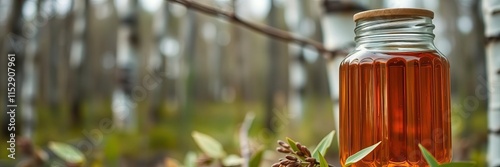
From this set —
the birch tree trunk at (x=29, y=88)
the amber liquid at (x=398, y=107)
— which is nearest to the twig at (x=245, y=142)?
the amber liquid at (x=398, y=107)

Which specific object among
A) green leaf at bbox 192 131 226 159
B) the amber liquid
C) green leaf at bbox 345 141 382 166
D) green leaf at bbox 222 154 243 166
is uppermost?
the amber liquid

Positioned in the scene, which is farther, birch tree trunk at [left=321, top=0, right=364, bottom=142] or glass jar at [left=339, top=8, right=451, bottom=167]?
birch tree trunk at [left=321, top=0, right=364, bottom=142]

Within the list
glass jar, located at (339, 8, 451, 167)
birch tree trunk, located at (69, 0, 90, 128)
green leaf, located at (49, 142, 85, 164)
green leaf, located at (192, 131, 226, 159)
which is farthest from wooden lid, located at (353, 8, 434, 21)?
birch tree trunk, located at (69, 0, 90, 128)

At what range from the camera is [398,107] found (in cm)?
34

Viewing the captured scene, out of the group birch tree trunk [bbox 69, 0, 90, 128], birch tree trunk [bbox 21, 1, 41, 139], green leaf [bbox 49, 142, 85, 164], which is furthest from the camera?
birch tree trunk [bbox 69, 0, 90, 128]

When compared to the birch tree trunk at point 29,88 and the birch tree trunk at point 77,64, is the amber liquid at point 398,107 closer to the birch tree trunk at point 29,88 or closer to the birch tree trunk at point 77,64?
the birch tree trunk at point 29,88

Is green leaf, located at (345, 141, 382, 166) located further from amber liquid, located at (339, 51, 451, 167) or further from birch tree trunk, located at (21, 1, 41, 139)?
birch tree trunk, located at (21, 1, 41, 139)

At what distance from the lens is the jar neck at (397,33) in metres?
0.34

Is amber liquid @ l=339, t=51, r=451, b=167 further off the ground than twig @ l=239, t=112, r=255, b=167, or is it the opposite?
amber liquid @ l=339, t=51, r=451, b=167

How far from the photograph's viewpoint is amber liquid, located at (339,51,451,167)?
0.34 m

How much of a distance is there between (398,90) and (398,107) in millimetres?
13

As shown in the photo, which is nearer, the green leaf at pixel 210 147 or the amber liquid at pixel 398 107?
the amber liquid at pixel 398 107

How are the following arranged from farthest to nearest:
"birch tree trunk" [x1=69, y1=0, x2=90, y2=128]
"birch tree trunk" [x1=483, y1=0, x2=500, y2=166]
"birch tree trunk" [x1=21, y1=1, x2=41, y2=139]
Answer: "birch tree trunk" [x1=69, y1=0, x2=90, y2=128] → "birch tree trunk" [x1=21, y1=1, x2=41, y2=139] → "birch tree trunk" [x1=483, y1=0, x2=500, y2=166]

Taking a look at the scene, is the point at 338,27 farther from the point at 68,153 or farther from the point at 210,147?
the point at 68,153
